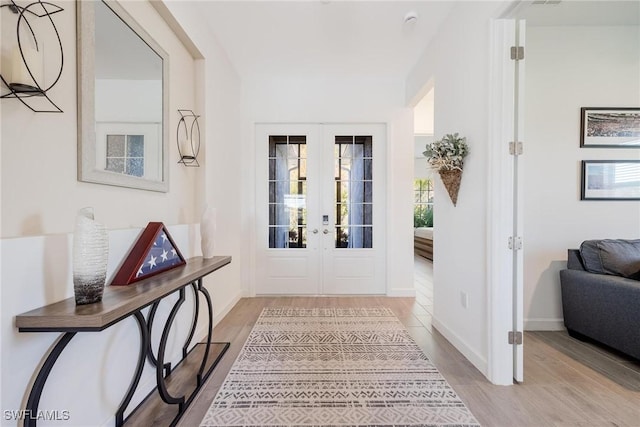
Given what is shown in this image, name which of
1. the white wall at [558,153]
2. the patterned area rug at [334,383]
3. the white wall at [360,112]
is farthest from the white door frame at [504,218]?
the white wall at [360,112]

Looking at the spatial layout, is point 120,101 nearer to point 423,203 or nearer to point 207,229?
point 207,229

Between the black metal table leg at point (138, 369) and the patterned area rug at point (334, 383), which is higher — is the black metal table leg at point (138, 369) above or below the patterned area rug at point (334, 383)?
above

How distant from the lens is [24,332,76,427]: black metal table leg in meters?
0.99

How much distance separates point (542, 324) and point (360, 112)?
3.14 m

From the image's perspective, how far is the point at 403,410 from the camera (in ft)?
5.57

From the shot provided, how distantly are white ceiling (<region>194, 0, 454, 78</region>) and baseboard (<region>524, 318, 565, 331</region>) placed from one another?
299cm

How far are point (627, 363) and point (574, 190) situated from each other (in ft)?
4.90

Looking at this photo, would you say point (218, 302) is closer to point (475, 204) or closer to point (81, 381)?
point (81, 381)

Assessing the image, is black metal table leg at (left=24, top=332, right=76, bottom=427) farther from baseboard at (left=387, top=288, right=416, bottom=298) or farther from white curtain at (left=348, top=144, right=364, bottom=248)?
baseboard at (left=387, top=288, right=416, bottom=298)

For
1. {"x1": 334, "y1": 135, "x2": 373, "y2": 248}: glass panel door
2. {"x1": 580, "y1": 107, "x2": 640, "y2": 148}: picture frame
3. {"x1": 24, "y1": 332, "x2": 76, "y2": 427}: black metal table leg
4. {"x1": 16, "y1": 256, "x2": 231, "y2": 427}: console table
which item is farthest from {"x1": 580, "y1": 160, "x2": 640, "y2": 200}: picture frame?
{"x1": 24, "y1": 332, "x2": 76, "y2": 427}: black metal table leg

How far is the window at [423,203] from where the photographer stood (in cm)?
927

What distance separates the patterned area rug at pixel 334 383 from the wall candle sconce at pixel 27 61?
170cm

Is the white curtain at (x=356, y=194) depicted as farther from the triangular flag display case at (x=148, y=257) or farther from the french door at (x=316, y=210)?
the triangular flag display case at (x=148, y=257)

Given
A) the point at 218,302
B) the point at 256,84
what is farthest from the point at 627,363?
the point at 256,84
